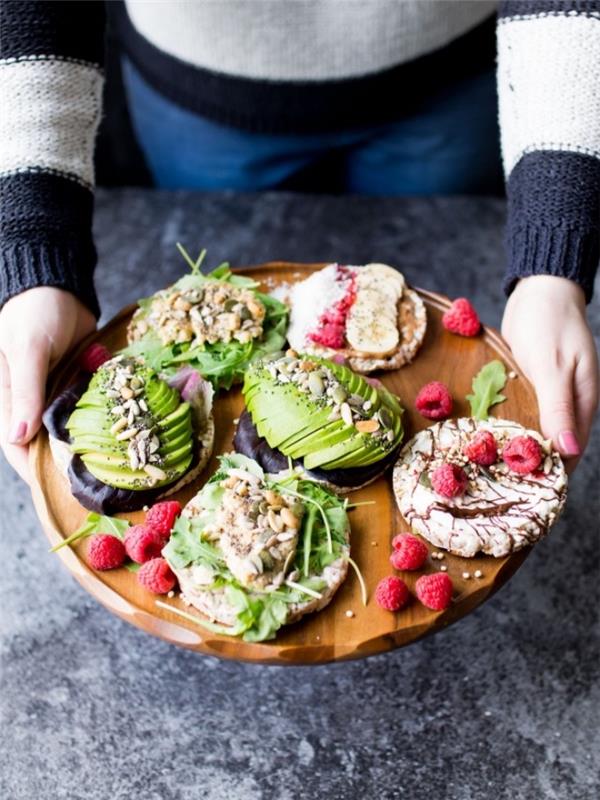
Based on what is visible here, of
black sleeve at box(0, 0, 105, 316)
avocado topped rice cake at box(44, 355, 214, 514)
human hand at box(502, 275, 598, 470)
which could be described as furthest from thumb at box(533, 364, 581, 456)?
black sleeve at box(0, 0, 105, 316)

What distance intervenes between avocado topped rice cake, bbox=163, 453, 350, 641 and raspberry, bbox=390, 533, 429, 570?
78mm

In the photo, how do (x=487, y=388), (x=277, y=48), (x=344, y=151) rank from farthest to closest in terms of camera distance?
(x=344, y=151) → (x=277, y=48) → (x=487, y=388)

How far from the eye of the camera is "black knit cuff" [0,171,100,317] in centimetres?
182

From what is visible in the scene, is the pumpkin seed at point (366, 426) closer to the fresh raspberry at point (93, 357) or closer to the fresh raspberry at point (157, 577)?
the fresh raspberry at point (157, 577)

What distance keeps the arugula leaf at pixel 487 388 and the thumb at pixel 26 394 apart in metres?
0.76

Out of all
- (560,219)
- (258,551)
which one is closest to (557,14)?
(560,219)

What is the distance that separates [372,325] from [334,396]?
0.27 metres

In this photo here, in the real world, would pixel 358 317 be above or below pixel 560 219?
below

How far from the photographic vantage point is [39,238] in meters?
1.83

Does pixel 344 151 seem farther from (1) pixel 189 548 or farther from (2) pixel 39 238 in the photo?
(1) pixel 189 548

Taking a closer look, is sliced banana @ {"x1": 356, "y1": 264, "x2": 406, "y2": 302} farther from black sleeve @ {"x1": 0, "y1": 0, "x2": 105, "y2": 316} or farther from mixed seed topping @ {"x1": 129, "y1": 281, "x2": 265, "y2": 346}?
black sleeve @ {"x1": 0, "y1": 0, "x2": 105, "y2": 316}

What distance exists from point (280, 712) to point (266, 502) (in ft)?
1.77

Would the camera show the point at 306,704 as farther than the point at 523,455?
Yes

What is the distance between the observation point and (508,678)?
6.28 feet
